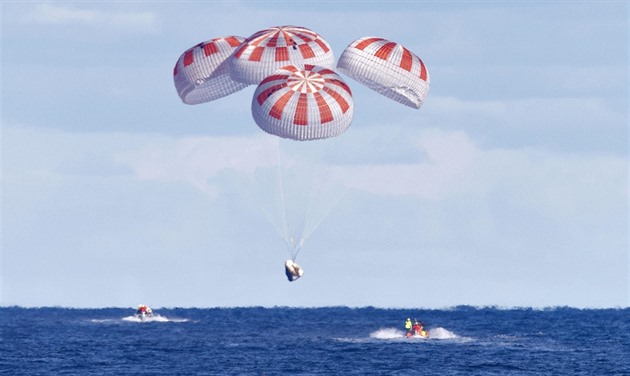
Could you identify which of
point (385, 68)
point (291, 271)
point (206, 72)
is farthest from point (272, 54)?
point (291, 271)

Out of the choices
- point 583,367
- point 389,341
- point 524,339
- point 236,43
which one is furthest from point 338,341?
point 236,43

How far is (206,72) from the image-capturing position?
203 ft

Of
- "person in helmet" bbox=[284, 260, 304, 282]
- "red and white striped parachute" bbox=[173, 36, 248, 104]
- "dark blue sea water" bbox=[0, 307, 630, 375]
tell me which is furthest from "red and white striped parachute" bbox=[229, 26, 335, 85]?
"dark blue sea water" bbox=[0, 307, 630, 375]

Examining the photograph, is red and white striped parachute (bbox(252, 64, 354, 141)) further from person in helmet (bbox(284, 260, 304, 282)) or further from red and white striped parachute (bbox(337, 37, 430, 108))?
person in helmet (bbox(284, 260, 304, 282))

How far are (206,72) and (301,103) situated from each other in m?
6.22

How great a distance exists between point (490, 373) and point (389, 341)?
24312 millimetres

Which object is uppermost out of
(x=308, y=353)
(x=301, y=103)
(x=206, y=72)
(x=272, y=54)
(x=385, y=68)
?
(x=272, y=54)

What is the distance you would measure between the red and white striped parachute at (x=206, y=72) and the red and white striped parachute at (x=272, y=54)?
2.29m

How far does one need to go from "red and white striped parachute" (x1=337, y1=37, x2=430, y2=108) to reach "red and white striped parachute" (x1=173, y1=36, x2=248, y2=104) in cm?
534

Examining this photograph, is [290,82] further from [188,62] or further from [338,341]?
[338,341]

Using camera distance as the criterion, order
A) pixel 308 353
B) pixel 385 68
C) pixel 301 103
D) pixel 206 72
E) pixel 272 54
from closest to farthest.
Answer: pixel 301 103 → pixel 272 54 → pixel 385 68 → pixel 206 72 → pixel 308 353

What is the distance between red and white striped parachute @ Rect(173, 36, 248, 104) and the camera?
61.8 meters

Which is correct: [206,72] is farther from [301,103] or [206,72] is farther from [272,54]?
[301,103]

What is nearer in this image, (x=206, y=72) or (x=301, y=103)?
(x=301, y=103)
